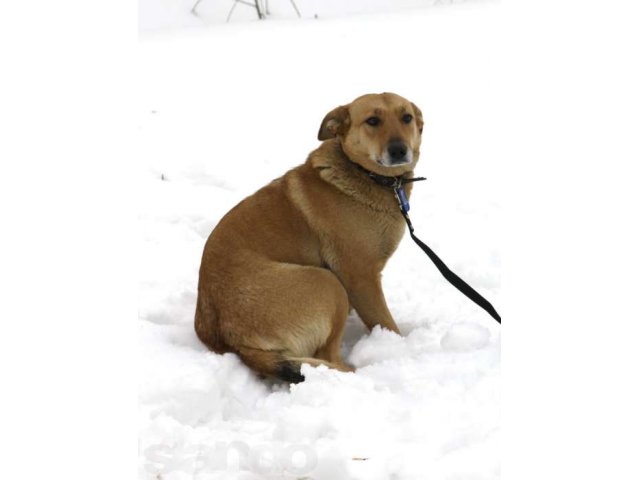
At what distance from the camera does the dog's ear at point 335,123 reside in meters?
3.41

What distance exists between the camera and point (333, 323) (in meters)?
3.10

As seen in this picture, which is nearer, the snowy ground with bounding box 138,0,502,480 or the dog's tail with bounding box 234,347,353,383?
the snowy ground with bounding box 138,0,502,480

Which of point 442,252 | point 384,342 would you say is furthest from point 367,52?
point 384,342

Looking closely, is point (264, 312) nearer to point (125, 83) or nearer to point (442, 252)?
point (125, 83)

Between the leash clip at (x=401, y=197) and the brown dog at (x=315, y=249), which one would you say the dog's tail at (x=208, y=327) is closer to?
the brown dog at (x=315, y=249)

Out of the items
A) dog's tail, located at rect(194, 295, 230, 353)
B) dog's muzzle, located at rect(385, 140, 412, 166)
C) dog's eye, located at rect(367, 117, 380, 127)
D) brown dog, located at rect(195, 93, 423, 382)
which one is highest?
dog's eye, located at rect(367, 117, 380, 127)

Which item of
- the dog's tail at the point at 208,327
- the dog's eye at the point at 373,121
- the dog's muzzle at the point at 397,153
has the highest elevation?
the dog's eye at the point at 373,121

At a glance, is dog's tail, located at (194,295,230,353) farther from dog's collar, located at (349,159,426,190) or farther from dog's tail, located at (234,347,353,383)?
dog's collar, located at (349,159,426,190)

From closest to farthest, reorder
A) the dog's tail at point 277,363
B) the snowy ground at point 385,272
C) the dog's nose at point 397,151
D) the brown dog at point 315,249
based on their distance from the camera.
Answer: the snowy ground at point 385,272 < the dog's tail at point 277,363 < the brown dog at point 315,249 < the dog's nose at point 397,151

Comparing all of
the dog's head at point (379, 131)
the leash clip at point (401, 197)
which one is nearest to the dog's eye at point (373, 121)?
the dog's head at point (379, 131)

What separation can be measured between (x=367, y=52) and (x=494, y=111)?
1.47m

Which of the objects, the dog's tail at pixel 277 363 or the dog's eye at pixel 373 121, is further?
the dog's eye at pixel 373 121

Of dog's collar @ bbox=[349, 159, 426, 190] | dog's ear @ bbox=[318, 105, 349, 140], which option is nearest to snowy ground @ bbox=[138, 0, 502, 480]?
dog's collar @ bbox=[349, 159, 426, 190]

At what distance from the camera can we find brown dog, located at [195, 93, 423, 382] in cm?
302
